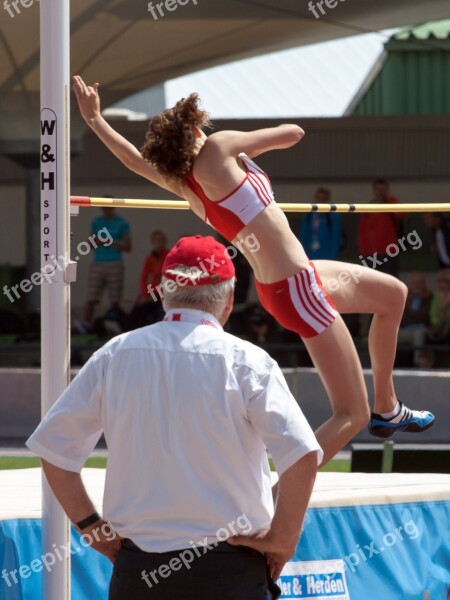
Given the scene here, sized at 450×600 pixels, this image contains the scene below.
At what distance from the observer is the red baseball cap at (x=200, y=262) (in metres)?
2.86

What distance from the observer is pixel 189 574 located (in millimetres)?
2791

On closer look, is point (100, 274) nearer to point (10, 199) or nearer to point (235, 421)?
point (10, 199)

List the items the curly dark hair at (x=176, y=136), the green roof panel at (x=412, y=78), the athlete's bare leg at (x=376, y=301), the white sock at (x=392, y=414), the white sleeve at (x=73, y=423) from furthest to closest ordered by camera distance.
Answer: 1. the green roof panel at (x=412, y=78)
2. the white sock at (x=392, y=414)
3. the athlete's bare leg at (x=376, y=301)
4. the curly dark hair at (x=176, y=136)
5. the white sleeve at (x=73, y=423)

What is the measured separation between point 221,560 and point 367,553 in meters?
2.17

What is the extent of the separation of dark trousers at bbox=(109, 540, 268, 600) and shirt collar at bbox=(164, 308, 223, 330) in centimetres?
54

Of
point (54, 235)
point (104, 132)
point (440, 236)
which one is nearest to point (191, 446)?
point (54, 235)

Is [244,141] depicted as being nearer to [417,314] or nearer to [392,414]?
[392,414]

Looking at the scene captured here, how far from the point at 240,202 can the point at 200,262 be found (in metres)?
0.86

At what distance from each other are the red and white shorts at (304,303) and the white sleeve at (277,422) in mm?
1046

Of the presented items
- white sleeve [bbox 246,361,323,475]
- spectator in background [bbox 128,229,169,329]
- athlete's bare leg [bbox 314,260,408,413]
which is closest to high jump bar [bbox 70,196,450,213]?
athlete's bare leg [bbox 314,260,408,413]

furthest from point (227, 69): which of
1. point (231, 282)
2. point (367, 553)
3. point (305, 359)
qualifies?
point (231, 282)

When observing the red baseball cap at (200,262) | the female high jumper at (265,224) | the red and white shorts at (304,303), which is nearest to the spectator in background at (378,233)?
the female high jumper at (265,224)

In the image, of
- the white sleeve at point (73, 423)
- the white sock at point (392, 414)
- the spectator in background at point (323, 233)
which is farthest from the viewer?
the spectator in background at point (323, 233)

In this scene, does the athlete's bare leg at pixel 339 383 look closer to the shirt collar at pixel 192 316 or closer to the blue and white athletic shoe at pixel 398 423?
the blue and white athletic shoe at pixel 398 423
